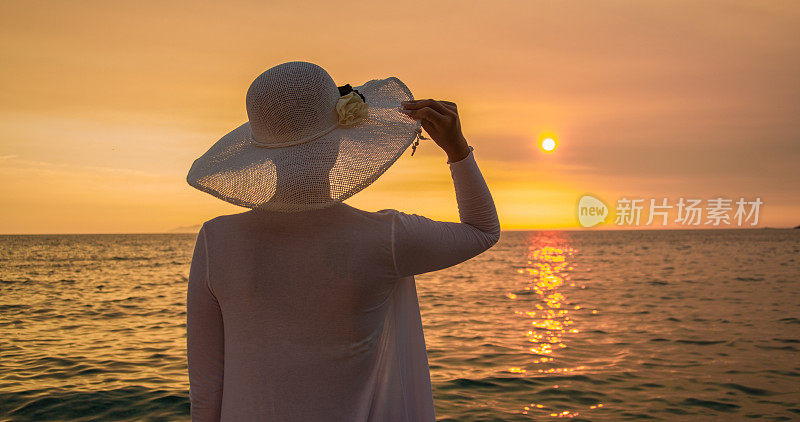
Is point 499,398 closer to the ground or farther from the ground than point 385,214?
closer to the ground

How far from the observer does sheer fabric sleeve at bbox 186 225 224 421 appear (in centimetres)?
125

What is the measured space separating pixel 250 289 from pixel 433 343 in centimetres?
916

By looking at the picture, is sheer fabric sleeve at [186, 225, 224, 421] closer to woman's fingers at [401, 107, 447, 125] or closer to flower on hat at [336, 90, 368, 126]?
flower on hat at [336, 90, 368, 126]

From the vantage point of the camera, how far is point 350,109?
48.9 inches

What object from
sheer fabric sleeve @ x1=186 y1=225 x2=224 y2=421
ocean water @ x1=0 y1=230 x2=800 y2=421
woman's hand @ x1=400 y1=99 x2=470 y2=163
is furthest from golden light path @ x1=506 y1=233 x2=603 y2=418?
woman's hand @ x1=400 y1=99 x2=470 y2=163

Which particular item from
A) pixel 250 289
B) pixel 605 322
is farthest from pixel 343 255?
pixel 605 322

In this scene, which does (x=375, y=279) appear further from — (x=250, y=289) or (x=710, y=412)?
(x=710, y=412)

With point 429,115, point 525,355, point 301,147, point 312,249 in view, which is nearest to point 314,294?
point 312,249

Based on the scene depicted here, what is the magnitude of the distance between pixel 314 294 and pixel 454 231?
1.03ft

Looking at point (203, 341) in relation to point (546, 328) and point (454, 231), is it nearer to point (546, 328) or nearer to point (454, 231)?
point (454, 231)

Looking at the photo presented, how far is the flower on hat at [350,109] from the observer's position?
4.06 ft

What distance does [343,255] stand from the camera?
1.15 m

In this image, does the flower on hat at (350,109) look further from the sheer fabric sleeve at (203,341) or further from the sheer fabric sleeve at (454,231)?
the sheer fabric sleeve at (203,341)

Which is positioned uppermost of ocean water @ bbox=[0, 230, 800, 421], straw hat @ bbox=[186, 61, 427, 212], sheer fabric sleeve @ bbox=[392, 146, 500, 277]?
straw hat @ bbox=[186, 61, 427, 212]
